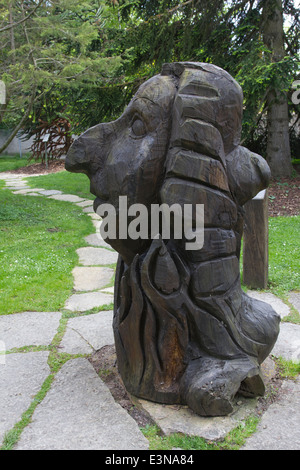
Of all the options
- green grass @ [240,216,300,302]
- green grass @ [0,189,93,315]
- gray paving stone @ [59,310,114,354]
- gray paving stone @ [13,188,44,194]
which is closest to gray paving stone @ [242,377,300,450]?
gray paving stone @ [59,310,114,354]

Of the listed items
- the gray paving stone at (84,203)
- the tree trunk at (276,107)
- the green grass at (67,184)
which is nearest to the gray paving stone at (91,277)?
the gray paving stone at (84,203)

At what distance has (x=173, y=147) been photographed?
6.55ft

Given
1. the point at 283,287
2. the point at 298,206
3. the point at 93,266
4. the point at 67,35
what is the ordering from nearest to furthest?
the point at 283,287 → the point at 93,266 → the point at 67,35 → the point at 298,206

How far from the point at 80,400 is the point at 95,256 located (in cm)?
305

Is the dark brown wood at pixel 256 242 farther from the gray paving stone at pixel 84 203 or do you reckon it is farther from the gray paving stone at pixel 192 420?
the gray paving stone at pixel 84 203

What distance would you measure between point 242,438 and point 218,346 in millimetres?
407

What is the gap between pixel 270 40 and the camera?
8758mm

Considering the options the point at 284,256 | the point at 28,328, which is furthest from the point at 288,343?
the point at 284,256

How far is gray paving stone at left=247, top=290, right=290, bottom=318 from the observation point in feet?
11.1

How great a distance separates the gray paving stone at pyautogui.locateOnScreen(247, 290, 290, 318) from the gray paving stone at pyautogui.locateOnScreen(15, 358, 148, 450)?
5.57 ft

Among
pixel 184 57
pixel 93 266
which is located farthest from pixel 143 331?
pixel 184 57

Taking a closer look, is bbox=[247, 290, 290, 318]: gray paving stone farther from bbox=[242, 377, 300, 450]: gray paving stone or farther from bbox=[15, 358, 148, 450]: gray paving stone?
bbox=[15, 358, 148, 450]: gray paving stone

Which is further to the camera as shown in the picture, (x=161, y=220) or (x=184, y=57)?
(x=184, y=57)

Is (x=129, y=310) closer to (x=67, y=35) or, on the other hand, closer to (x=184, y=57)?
(x=67, y=35)
